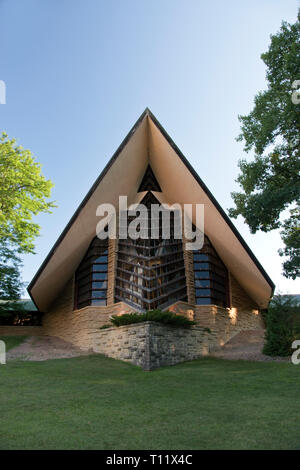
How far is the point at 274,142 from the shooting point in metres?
13.0

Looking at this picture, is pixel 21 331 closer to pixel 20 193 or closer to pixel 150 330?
pixel 20 193

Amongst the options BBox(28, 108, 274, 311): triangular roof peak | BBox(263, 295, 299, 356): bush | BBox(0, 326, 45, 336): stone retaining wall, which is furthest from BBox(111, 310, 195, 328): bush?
BBox(0, 326, 45, 336): stone retaining wall

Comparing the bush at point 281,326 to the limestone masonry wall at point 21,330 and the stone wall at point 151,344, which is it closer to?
the stone wall at point 151,344

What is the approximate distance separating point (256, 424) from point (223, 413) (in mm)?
725

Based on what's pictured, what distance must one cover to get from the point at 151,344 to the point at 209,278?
5.88m

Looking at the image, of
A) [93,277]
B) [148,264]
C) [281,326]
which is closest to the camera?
[281,326]

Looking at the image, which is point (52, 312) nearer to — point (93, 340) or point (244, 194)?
point (93, 340)

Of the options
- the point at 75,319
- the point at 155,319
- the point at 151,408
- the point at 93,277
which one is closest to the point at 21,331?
the point at 75,319

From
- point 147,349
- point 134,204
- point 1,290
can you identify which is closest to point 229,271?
point 134,204

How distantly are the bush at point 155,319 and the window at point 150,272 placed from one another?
5.78 feet

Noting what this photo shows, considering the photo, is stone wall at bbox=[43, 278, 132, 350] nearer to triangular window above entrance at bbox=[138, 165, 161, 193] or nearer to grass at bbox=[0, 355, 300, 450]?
grass at bbox=[0, 355, 300, 450]

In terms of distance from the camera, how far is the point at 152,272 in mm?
14680

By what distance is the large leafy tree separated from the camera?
54.7 ft
